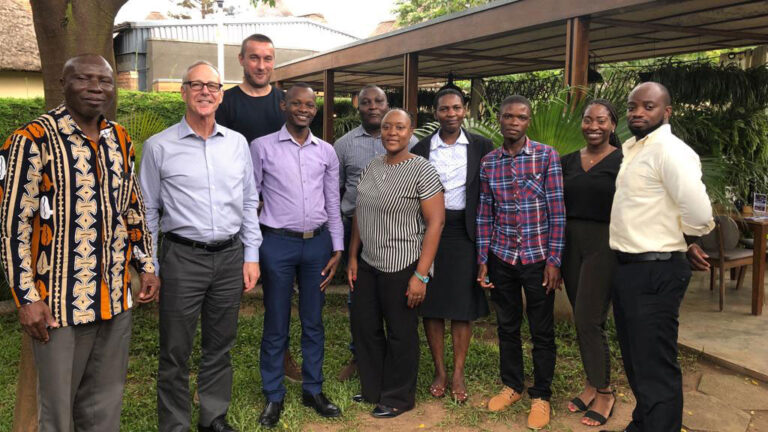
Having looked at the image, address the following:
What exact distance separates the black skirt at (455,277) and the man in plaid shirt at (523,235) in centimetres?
9

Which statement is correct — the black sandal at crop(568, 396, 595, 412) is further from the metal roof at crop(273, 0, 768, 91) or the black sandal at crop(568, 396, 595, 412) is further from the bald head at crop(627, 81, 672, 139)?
the metal roof at crop(273, 0, 768, 91)

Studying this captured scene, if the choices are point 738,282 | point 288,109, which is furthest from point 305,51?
point 288,109

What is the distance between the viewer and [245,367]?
450 cm

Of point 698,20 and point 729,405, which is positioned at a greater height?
point 698,20

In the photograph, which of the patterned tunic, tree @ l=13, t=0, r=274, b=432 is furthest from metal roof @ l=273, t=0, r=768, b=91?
the patterned tunic

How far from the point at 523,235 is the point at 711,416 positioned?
1.64 m

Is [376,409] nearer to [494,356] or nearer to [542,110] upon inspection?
[494,356]

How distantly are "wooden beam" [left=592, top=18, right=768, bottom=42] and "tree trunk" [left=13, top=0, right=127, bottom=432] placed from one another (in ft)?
14.8

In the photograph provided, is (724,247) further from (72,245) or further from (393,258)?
(72,245)

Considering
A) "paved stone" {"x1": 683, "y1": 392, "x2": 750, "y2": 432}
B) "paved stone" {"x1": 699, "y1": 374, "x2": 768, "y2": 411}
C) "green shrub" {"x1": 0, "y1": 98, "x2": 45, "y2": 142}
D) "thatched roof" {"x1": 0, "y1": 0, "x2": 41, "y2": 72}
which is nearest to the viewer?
"paved stone" {"x1": 683, "y1": 392, "x2": 750, "y2": 432}

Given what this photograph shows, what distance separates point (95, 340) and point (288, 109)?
1625 millimetres

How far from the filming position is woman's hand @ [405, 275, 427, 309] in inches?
141

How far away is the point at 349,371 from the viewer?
4.34m

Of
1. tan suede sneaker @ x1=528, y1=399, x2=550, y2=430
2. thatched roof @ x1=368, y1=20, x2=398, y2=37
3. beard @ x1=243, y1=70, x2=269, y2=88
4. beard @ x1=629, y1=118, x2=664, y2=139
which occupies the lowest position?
tan suede sneaker @ x1=528, y1=399, x2=550, y2=430
